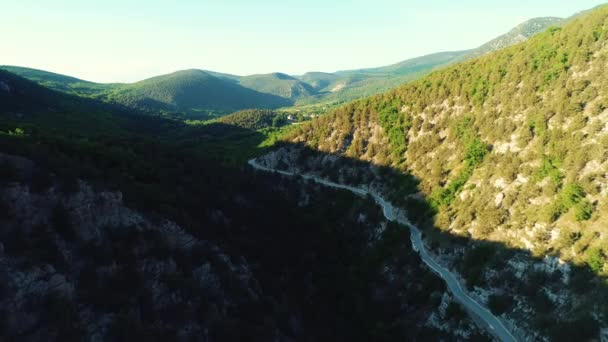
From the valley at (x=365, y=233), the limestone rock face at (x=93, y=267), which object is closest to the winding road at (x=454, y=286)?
the valley at (x=365, y=233)

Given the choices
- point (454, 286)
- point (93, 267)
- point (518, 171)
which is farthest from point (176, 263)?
point (518, 171)

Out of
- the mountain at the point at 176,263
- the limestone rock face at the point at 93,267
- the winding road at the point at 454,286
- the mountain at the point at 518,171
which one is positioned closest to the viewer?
the limestone rock face at the point at 93,267

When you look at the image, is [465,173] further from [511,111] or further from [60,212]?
[60,212]

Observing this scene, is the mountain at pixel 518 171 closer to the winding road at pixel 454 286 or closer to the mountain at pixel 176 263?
the winding road at pixel 454 286

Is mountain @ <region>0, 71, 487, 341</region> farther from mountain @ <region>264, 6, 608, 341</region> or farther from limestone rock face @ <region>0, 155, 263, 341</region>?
mountain @ <region>264, 6, 608, 341</region>

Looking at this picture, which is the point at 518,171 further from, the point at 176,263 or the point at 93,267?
the point at 93,267
